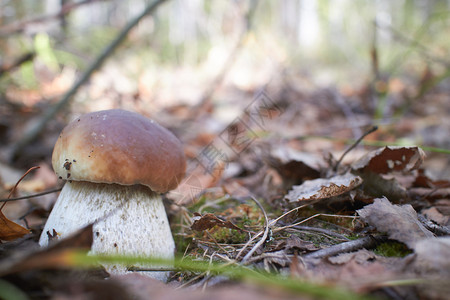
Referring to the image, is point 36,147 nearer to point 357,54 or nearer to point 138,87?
point 138,87

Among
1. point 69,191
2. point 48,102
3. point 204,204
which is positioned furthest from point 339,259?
point 48,102

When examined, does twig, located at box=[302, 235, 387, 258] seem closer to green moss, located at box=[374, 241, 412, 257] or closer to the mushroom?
green moss, located at box=[374, 241, 412, 257]

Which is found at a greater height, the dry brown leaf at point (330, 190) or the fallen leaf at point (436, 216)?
the dry brown leaf at point (330, 190)

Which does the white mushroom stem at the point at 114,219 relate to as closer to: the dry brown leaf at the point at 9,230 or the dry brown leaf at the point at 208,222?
the dry brown leaf at the point at 9,230

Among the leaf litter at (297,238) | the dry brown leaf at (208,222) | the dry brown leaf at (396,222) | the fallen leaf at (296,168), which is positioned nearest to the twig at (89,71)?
the leaf litter at (297,238)

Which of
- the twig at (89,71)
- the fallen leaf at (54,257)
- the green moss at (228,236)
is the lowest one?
the green moss at (228,236)

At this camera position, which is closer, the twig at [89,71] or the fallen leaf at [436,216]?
the fallen leaf at [436,216]
